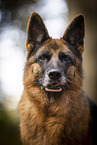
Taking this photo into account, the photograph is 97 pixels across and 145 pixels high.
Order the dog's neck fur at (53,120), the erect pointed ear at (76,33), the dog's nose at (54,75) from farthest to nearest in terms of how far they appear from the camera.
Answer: the erect pointed ear at (76,33)
the dog's neck fur at (53,120)
the dog's nose at (54,75)

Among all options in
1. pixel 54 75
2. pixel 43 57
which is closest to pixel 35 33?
pixel 43 57

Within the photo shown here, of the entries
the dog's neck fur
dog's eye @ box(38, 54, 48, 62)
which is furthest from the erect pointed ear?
the dog's neck fur

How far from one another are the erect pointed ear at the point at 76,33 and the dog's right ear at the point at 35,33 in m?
0.27

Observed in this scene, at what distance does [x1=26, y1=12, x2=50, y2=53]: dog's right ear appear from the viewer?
146 cm

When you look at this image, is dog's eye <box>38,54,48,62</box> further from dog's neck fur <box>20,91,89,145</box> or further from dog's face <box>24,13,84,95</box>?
dog's neck fur <box>20,91,89,145</box>

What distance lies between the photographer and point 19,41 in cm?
189

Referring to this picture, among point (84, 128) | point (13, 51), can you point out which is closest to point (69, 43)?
point (13, 51)

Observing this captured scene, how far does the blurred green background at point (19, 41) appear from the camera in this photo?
1806 mm

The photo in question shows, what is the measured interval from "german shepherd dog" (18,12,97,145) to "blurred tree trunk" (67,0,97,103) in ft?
1.15

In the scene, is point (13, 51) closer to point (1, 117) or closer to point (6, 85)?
point (6, 85)

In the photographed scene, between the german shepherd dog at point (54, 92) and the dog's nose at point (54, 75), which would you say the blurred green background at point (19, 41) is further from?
the dog's nose at point (54, 75)

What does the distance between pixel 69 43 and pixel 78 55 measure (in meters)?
0.20

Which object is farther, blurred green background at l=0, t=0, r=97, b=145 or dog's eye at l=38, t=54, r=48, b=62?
blurred green background at l=0, t=0, r=97, b=145

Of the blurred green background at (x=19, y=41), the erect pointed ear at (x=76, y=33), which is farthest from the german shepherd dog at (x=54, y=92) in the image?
the blurred green background at (x=19, y=41)
